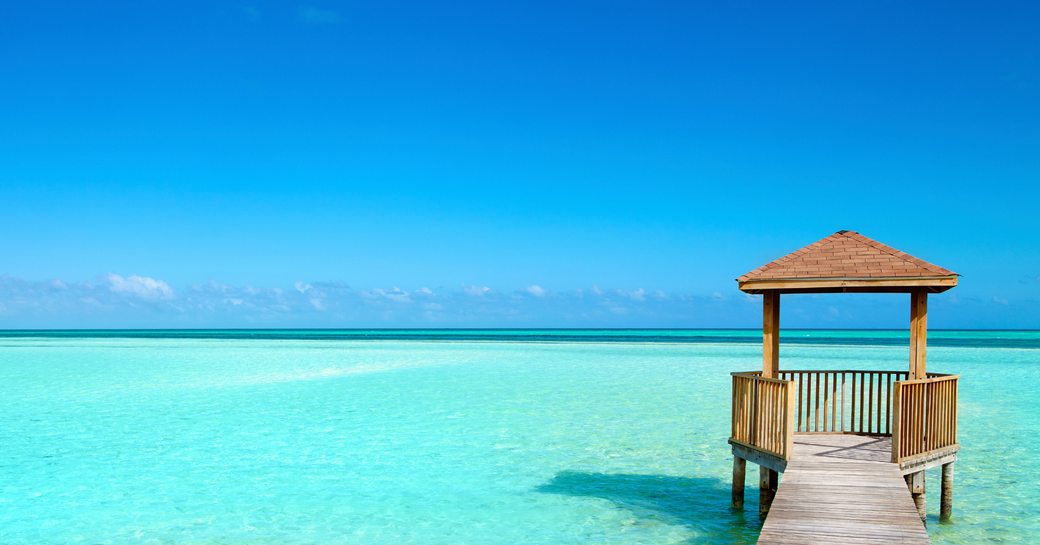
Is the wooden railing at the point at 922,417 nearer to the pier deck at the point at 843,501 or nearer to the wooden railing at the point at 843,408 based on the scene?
the pier deck at the point at 843,501

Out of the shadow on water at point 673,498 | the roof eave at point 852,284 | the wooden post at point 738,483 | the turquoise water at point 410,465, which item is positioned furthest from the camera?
the wooden post at point 738,483

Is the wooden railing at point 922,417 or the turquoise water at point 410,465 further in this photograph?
the turquoise water at point 410,465

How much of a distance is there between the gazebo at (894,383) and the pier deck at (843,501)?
0.32m

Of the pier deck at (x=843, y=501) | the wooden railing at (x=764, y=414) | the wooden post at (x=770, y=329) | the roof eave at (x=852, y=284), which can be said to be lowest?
the pier deck at (x=843, y=501)

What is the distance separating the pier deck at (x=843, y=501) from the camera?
660cm

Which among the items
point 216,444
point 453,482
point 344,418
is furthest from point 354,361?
point 453,482

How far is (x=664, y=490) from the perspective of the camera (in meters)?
11.3

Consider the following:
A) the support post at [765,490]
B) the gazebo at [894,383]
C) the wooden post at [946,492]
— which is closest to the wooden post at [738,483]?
the gazebo at [894,383]

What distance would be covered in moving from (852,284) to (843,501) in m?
2.45

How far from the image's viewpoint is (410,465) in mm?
13242

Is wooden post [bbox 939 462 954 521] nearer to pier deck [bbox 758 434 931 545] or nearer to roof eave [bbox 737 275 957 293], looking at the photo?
pier deck [bbox 758 434 931 545]

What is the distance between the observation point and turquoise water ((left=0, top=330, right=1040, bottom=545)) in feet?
31.4

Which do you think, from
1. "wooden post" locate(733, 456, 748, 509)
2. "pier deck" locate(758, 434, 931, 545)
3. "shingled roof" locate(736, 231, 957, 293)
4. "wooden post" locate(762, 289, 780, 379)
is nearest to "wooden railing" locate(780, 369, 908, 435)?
"wooden post" locate(762, 289, 780, 379)

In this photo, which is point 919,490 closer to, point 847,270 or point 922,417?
point 922,417
